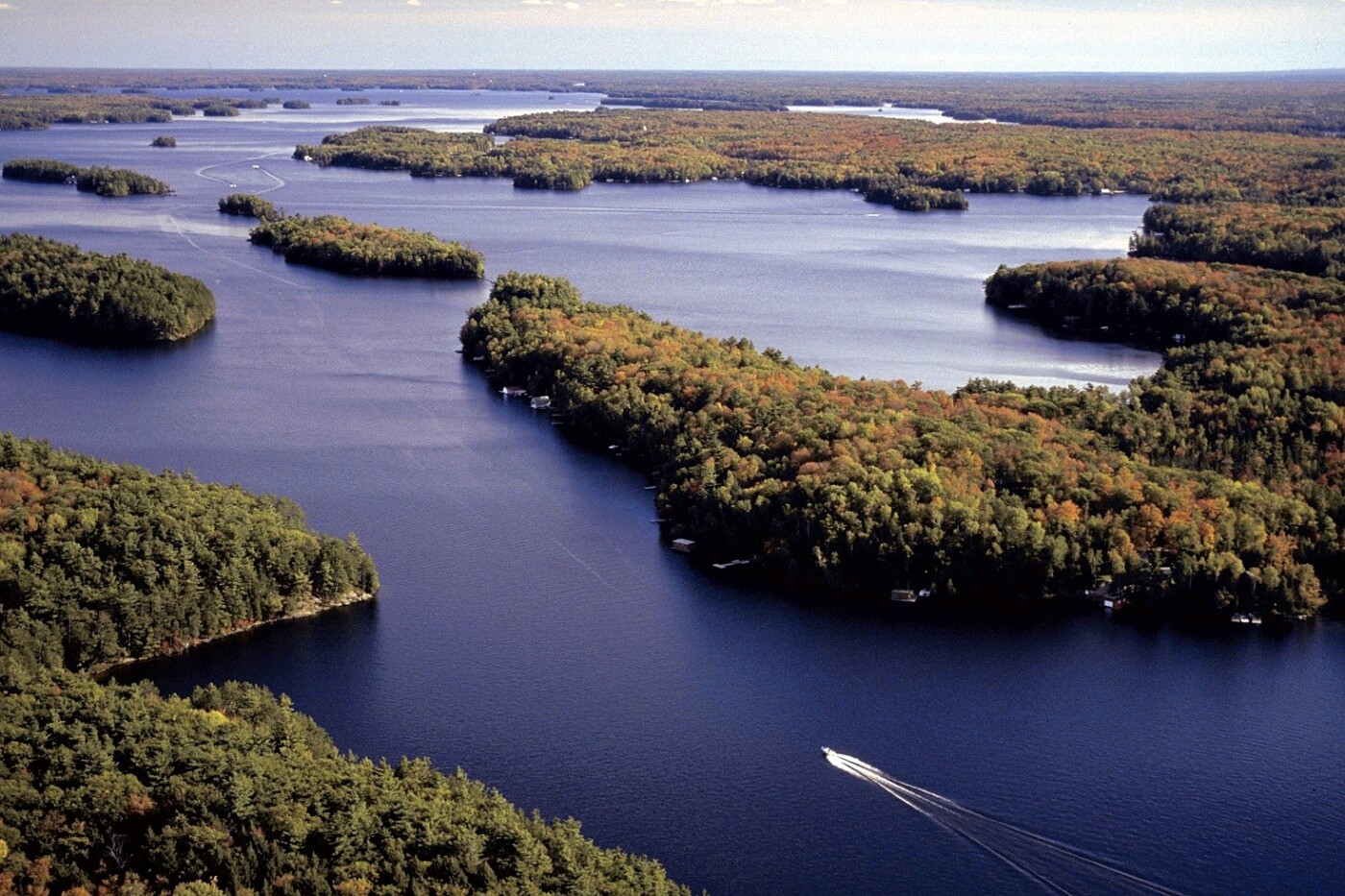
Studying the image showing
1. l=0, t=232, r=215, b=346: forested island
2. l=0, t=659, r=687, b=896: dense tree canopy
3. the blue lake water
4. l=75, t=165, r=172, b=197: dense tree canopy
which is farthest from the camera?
l=75, t=165, r=172, b=197: dense tree canopy

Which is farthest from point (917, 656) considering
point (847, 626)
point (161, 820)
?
point (161, 820)

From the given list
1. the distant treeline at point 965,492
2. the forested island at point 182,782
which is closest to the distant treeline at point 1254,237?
the distant treeline at point 965,492

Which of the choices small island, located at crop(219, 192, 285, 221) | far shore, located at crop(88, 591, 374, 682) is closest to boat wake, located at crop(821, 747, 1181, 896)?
far shore, located at crop(88, 591, 374, 682)

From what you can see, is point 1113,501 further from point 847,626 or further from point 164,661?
point 164,661

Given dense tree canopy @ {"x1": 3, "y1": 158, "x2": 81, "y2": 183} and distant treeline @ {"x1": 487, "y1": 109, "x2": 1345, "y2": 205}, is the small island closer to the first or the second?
dense tree canopy @ {"x1": 3, "y1": 158, "x2": 81, "y2": 183}

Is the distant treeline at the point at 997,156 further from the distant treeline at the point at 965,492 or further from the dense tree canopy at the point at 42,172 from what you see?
the distant treeline at the point at 965,492

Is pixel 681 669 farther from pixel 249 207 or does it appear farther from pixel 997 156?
pixel 997 156

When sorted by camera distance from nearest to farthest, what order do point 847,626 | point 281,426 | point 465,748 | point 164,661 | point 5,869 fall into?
point 5,869 → point 465,748 → point 164,661 → point 847,626 → point 281,426
